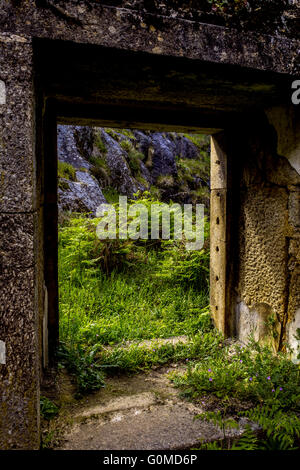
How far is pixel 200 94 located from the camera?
2.63 meters

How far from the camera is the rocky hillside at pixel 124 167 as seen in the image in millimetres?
7957

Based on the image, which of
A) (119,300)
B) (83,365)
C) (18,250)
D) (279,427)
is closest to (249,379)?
(279,427)

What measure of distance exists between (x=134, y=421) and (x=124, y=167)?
26.9 feet

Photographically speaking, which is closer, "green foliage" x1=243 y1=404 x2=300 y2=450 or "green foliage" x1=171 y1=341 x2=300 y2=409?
"green foliage" x1=243 y1=404 x2=300 y2=450

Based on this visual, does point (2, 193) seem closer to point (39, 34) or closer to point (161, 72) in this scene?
point (39, 34)

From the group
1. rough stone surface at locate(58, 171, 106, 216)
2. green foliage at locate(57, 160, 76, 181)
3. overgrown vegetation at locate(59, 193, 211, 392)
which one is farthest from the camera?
green foliage at locate(57, 160, 76, 181)

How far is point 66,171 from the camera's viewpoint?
26.6ft

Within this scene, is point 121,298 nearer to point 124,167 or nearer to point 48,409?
point 48,409

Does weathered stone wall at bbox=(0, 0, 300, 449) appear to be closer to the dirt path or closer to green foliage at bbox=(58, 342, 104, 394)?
green foliage at bbox=(58, 342, 104, 394)

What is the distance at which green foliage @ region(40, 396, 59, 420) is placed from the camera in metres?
2.29

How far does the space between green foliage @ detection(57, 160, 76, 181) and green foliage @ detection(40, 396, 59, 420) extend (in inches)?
241

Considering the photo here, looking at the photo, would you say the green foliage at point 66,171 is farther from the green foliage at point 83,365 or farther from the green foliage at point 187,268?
the green foliage at point 83,365

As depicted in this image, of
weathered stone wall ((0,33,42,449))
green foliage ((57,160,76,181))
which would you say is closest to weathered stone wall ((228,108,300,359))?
weathered stone wall ((0,33,42,449))

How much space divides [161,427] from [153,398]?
0.45m
